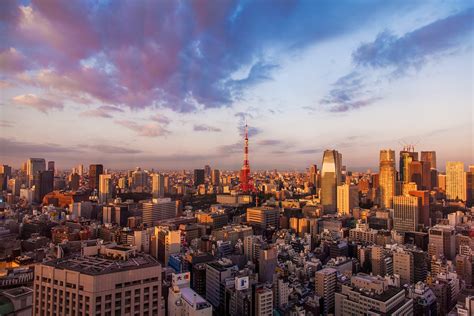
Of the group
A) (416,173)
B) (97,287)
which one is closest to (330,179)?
(416,173)

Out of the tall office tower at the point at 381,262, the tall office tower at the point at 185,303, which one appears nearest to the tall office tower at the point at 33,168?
the tall office tower at the point at 185,303

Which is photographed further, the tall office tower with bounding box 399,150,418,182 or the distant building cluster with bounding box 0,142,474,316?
the tall office tower with bounding box 399,150,418,182

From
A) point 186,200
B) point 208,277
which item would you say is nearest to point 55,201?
point 186,200

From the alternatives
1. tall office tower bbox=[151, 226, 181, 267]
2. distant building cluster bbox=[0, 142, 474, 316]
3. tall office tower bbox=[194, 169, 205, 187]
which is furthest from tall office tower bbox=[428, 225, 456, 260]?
tall office tower bbox=[194, 169, 205, 187]

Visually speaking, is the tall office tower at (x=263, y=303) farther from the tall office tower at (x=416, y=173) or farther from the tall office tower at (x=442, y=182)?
the tall office tower at (x=442, y=182)

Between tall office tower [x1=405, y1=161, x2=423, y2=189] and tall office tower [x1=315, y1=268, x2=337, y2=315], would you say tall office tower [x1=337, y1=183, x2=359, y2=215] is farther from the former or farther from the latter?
tall office tower [x1=315, y1=268, x2=337, y2=315]

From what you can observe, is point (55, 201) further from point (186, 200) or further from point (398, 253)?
point (398, 253)
